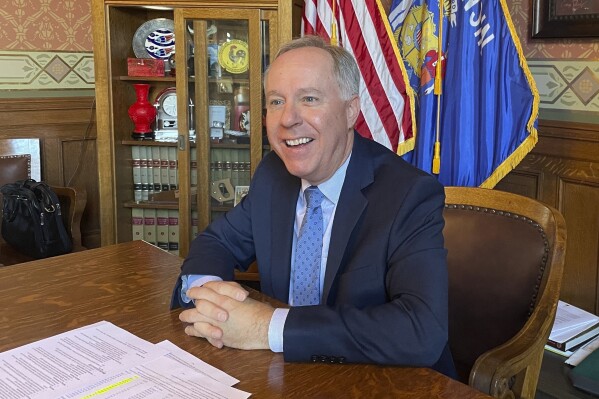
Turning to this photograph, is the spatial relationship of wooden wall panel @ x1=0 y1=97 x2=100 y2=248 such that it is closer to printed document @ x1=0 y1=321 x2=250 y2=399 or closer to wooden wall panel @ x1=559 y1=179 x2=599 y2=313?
wooden wall panel @ x1=559 y1=179 x2=599 y2=313

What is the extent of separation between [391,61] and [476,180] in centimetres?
69

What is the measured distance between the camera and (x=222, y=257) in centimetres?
166

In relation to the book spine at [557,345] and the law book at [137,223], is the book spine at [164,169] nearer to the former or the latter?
the law book at [137,223]

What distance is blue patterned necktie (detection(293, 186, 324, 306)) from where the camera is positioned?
5.12 ft

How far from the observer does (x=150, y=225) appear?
4012 millimetres

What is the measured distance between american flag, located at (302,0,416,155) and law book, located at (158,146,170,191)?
1338 mm

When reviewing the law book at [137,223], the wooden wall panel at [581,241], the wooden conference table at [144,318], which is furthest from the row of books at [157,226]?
the wooden wall panel at [581,241]

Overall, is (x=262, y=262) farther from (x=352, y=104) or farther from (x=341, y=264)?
(x=352, y=104)

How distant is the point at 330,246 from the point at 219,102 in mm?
2388

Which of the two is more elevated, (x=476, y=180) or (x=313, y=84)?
(x=313, y=84)

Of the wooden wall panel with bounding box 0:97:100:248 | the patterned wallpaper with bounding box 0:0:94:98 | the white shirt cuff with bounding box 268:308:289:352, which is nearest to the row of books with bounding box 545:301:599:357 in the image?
the white shirt cuff with bounding box 268:308:289:352

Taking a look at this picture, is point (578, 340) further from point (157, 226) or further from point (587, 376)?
point (157, 226)

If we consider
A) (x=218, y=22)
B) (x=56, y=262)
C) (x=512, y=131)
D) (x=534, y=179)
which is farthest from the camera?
(x=218, y=22)

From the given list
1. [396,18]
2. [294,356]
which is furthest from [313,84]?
[396,18]
